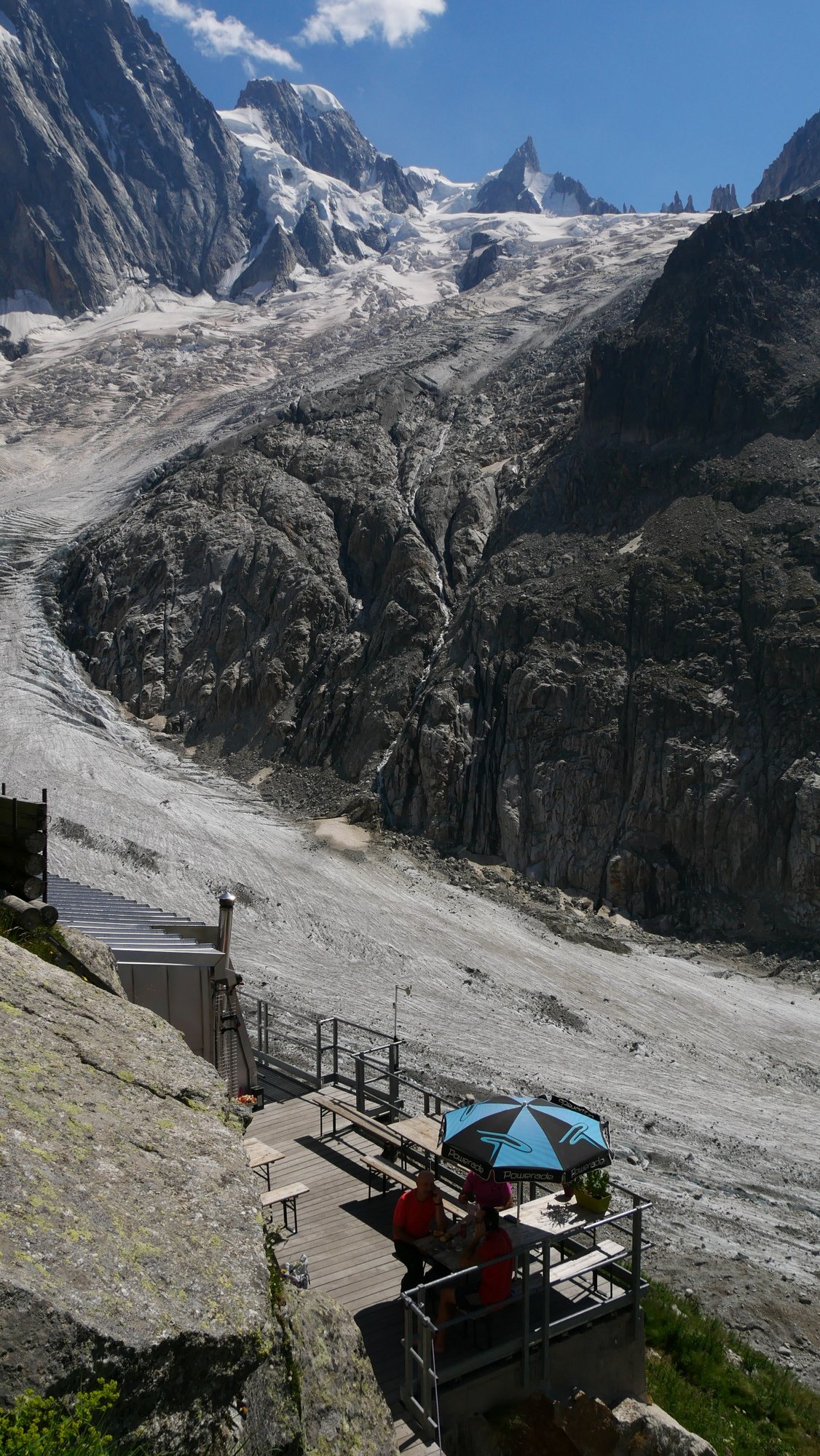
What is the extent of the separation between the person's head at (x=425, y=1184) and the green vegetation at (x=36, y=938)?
365cm

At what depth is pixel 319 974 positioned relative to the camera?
96.2 ft

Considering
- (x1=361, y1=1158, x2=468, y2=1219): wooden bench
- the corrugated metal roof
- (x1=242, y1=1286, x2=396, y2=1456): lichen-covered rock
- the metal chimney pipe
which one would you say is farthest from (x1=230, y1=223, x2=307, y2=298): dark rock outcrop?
(x1=242, y1=1286, x2=396, y2=1456): lichen-covered rock

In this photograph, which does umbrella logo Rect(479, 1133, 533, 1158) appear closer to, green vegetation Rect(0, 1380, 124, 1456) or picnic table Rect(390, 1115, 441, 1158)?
picnic table Rect(390, 1115, 441, 1158)

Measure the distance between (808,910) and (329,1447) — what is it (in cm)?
3462

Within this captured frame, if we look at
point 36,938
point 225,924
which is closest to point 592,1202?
point 225,924

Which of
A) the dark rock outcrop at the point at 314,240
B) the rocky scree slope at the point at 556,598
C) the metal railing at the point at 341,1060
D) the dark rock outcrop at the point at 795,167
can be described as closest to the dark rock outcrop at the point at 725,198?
the dark rock outcrop at the point at 795,167

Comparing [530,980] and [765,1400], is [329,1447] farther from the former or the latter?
[530,980]

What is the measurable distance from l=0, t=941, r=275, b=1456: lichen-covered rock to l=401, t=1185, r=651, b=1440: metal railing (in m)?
2.92

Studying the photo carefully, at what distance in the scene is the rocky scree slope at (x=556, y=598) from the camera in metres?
40.0

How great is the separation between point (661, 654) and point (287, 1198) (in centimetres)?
3796

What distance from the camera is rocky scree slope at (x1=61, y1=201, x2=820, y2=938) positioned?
40031 mm

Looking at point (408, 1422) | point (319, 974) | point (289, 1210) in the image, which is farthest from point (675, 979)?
point (408, 1422)

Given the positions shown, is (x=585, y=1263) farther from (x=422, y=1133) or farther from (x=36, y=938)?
(x=36, y=938)

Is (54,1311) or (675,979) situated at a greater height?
(54,1311)
